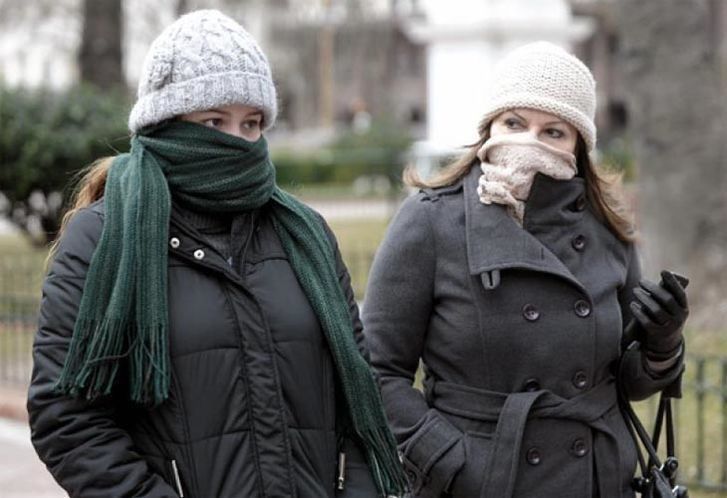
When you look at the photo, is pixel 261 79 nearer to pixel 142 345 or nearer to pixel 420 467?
pixel 142 345

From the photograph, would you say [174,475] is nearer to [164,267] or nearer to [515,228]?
[164,267]

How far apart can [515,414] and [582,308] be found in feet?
1.08

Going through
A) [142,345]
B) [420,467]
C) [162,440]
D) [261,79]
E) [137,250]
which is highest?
[261,79]

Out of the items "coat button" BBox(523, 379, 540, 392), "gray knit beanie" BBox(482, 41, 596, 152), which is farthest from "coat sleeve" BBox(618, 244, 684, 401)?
"gray knit beanie" BBox(482, 41, 596, 152)

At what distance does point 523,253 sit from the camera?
10.6ft

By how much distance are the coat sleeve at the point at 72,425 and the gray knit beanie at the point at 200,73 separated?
35 cm

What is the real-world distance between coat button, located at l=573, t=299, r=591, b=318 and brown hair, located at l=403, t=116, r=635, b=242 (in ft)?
1.04

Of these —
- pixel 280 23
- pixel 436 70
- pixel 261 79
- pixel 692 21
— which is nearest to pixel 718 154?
pixel 692 21

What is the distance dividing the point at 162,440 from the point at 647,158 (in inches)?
299

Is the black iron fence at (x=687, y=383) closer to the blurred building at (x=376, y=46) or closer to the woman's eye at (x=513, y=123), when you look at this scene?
the woman's eye at (x=513, y=123)

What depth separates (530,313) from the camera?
3176mm

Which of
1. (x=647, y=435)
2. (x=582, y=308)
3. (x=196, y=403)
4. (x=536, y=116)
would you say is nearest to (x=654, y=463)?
(x=647, y=435)

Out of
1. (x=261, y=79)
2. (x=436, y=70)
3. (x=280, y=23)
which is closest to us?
(x=261, y=79)

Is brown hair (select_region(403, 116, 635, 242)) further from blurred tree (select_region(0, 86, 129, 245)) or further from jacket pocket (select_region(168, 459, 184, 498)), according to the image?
blurred tree (select_region(0, 86, 129, 245))
